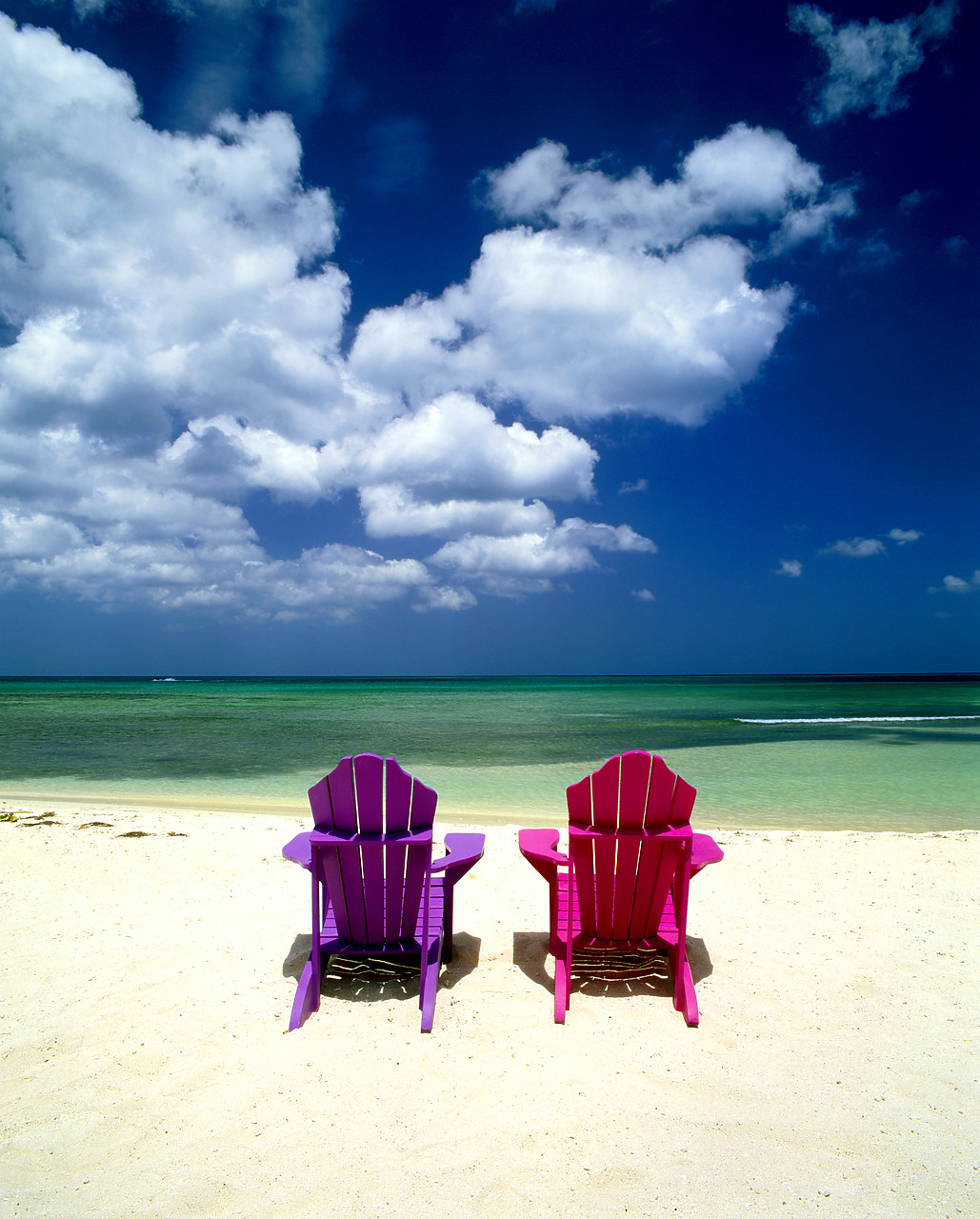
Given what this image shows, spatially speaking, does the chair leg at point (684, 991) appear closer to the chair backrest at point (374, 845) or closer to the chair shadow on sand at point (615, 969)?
the chair shadow on sand at point (615, 969)

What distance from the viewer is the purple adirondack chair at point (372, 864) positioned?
3680mm

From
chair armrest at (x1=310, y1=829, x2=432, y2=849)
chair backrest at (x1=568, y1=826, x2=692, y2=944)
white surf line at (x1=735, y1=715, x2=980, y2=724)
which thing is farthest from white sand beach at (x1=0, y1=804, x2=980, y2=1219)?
white surf line at (x1=735, y1=715, x2=980, y2=724)

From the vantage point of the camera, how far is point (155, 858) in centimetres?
683

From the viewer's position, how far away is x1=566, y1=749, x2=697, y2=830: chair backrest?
3.71 m

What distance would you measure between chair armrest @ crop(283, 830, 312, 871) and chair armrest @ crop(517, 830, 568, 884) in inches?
49.0

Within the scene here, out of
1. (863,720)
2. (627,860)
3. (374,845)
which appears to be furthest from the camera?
(863,720)

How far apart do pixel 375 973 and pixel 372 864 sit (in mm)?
993

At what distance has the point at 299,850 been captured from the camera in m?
4.04

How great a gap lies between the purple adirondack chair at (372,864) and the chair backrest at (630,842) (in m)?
0.77

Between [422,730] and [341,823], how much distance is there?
2148cm

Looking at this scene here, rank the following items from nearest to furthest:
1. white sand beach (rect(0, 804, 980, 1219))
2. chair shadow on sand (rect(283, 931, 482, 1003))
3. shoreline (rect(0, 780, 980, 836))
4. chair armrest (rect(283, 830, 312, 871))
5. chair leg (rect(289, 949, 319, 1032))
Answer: white sand beach (rect(0, 804, 980, 1219)) → chair leg (rect(289, 949, 319, 1032)) → chair armrest (rect(283, 830, 312, 871)) → chair shadow on sand (rect(283, 931, 482, 1003)) → shoreline (rect(0, 780, 980, 836))

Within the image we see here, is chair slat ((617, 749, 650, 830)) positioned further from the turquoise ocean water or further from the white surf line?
the white surf line

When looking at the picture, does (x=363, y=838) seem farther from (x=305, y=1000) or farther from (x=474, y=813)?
(x=474, y=813)

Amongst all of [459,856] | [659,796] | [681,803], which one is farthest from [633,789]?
[459,856]
